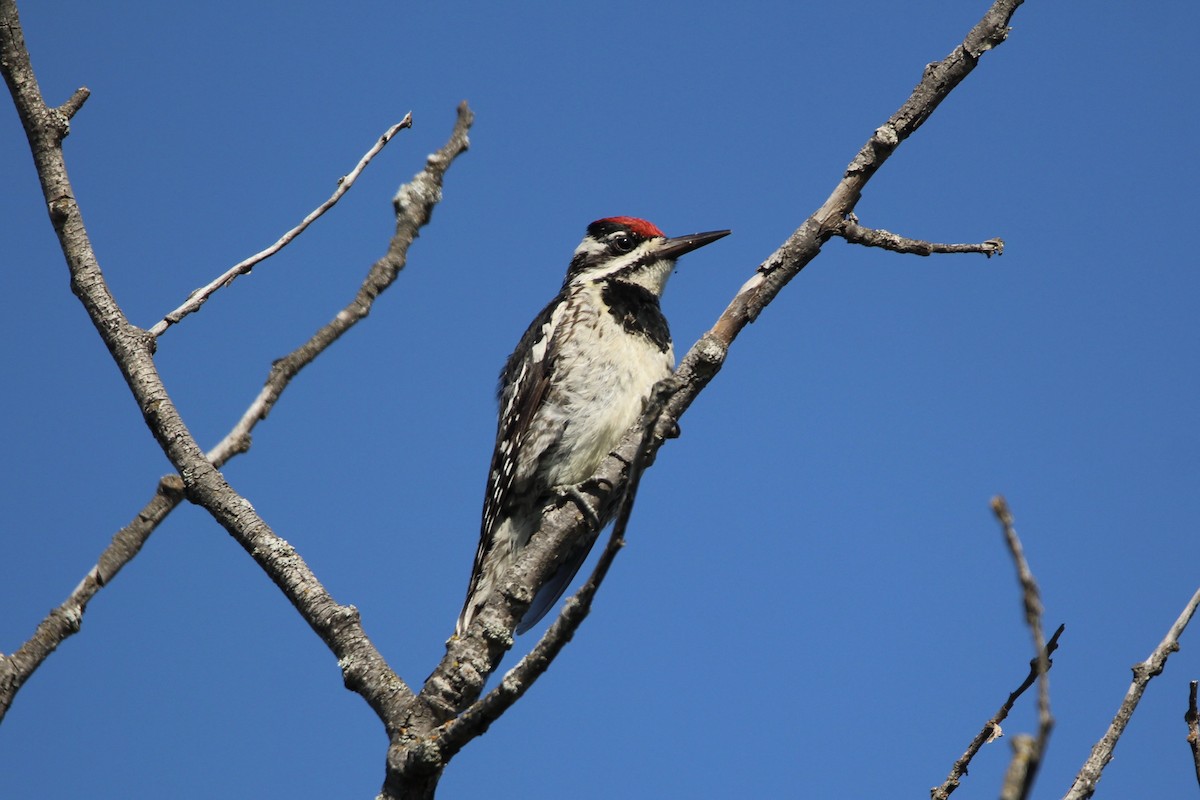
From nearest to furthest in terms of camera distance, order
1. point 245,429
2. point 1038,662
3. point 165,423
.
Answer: point 1038,662, point 245,429, point 165,423

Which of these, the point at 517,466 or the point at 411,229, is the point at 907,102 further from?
the point at 517,466

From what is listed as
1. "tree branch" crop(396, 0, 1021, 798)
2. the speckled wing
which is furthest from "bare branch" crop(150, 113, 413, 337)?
the speckled wing

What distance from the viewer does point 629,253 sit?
565cm

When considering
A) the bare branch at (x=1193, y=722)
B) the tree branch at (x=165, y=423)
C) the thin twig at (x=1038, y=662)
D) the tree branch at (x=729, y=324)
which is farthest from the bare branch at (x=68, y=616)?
the bare branch at (x=1193, y=722)

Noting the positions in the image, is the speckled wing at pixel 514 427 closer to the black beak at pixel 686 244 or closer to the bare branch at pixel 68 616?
the black beak at pixel 686 244

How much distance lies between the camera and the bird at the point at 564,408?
4.88m

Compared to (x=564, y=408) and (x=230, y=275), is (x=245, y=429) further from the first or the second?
(x=564, y=408)

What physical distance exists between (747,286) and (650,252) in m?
2.21

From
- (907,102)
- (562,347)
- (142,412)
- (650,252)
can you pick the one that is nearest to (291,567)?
(142,412)

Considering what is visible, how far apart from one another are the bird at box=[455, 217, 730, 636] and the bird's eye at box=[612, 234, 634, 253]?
38 centimetres

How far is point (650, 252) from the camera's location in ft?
18.1

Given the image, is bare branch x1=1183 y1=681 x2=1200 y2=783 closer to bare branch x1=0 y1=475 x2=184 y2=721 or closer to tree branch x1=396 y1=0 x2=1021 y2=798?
tree branch x1=396 y1=0 x2=1021 y2=798

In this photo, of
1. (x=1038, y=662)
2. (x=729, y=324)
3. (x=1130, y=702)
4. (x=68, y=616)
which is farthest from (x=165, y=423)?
(x=1130, y=702)

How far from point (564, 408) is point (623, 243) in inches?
46.6
